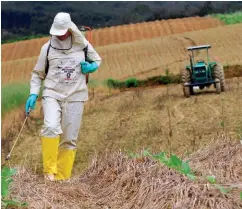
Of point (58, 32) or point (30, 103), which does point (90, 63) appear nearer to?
point (58, 32)

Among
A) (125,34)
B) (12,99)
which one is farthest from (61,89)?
(125,34)

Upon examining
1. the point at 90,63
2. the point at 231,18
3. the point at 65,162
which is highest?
the point at 231,18

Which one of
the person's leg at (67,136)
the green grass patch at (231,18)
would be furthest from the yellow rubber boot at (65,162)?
the green grass patch at (231,18)

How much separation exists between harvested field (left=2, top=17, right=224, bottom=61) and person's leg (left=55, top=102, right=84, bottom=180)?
1553 inches

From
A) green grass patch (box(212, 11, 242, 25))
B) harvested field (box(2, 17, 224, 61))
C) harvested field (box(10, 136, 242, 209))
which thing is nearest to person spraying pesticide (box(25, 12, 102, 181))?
harvested field (box(10, 136, 242, 209))

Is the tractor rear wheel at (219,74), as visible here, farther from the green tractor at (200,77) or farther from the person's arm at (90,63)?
the person's arm at (90,63)

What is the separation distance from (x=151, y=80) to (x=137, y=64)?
20.1ft

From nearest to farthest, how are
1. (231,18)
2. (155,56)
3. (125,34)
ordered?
(155,56)
(125,34)
(231,18)

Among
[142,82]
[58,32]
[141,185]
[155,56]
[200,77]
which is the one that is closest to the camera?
[141,185]

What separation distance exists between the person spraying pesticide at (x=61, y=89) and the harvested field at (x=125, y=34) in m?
39.5

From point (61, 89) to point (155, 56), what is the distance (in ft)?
104

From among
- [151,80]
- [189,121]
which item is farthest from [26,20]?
[189,121]

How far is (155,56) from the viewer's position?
39.0 metres

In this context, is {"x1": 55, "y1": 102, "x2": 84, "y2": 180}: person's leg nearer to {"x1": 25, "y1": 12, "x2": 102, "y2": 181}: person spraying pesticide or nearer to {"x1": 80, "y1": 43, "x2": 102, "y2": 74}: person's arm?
{"x1": 25, "y1": 12, "x2": 102, "y2": 181}: person spraying pesticide
